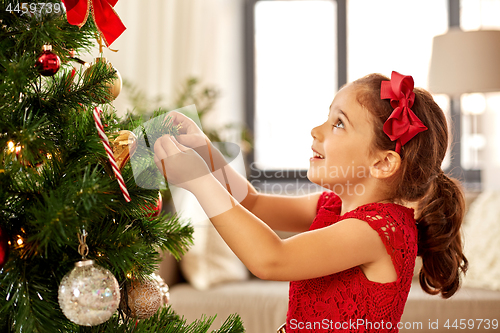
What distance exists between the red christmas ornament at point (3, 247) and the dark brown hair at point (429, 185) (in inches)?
24.0

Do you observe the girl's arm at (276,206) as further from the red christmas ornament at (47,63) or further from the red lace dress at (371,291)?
the red christmas ornament at (47,63)

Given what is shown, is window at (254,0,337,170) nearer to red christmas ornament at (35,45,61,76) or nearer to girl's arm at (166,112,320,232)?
girl's arm at (166,112,320,232)

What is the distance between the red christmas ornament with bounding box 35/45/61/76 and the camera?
18.9 inches

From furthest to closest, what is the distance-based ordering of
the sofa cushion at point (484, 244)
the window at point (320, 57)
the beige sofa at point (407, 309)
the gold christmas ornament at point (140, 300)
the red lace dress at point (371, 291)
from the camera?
1. the window at point (320, 57)
2. the sofa cushion at point (484, 244)
3. the beige sofa at point (407, 309)
4. the red lace dress at point (371, 291)
5. the gold christmas ornament at point (140, 300)

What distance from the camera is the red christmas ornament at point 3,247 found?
411 millimetres

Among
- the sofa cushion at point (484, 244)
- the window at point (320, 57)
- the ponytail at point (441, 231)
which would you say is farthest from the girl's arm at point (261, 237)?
the window at point (320, 57)

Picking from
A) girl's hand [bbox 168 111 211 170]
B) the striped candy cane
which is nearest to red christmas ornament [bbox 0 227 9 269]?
the striped candy cane

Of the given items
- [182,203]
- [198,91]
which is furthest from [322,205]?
[198,91]

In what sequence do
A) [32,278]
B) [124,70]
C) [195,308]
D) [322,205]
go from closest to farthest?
[32,278] < [322,205] < [195,308] < [124,70]

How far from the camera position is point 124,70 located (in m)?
2.59

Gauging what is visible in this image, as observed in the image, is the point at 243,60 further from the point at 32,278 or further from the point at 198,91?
the point at 32,278

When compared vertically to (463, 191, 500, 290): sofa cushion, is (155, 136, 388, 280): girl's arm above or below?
above

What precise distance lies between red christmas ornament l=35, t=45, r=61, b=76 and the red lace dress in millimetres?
511

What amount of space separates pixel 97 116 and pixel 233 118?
2480mm
